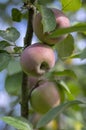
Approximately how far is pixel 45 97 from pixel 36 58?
24cm

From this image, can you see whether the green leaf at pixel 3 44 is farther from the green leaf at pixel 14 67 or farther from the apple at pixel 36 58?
the green leaf at pixel 14 67

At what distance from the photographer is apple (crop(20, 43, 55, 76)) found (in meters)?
1.13

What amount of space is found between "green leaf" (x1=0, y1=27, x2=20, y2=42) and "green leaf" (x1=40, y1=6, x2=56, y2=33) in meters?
0.16

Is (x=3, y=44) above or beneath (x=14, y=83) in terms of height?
above

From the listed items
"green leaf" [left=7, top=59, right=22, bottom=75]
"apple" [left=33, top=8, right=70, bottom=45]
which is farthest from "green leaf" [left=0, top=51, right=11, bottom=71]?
"green leaf" [left=7, top=59, right=22, bottom=75]

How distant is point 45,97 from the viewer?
1354 mm

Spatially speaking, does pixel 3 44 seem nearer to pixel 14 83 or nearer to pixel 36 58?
pixel 36 58

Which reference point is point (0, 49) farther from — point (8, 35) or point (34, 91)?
point (34, 91)

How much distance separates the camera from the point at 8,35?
1.26 metres

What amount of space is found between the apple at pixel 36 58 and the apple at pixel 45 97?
6.9 inches

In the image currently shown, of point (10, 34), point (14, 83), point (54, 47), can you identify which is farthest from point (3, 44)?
point (14, 83)

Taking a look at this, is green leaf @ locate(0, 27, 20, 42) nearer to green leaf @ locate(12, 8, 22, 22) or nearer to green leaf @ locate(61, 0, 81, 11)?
green leaf @ locate(12, 8, 22, 22)

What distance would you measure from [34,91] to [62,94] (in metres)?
0.11

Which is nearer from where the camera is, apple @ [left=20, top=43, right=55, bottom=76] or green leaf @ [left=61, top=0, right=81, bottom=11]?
apple @ [left=20, top=43, right=55, bottom=76]
